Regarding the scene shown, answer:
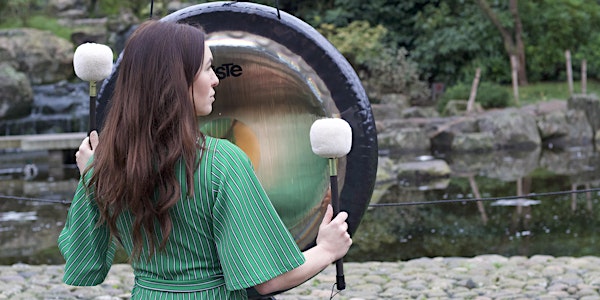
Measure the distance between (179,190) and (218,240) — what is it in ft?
0.39

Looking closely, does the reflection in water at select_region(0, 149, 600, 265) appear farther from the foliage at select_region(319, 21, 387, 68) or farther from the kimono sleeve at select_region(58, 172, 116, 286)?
the foliage at select_region(319, 21, 387, 68)

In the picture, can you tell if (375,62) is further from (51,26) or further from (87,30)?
(51,26)

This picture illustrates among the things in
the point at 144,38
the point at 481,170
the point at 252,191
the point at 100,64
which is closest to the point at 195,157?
the point at 252,191

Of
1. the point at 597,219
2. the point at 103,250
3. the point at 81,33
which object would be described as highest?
the point at 81,33

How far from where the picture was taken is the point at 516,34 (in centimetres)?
1741

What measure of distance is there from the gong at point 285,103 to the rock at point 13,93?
38.1ft

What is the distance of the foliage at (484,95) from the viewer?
51.8ft

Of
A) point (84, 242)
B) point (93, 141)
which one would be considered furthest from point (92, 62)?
point (84, 242)

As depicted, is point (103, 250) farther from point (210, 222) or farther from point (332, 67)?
point (332, 67)

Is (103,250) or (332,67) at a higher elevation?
(332,67)

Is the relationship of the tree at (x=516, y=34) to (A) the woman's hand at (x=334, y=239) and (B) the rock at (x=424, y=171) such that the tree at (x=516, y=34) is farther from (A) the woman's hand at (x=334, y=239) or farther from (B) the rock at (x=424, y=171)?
(A) the woman's hand at (x=334, y=239)

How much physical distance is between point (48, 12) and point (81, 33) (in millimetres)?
1666

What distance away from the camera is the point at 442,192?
30.7 feet

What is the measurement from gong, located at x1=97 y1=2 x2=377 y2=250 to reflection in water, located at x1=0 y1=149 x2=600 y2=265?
2.19m
